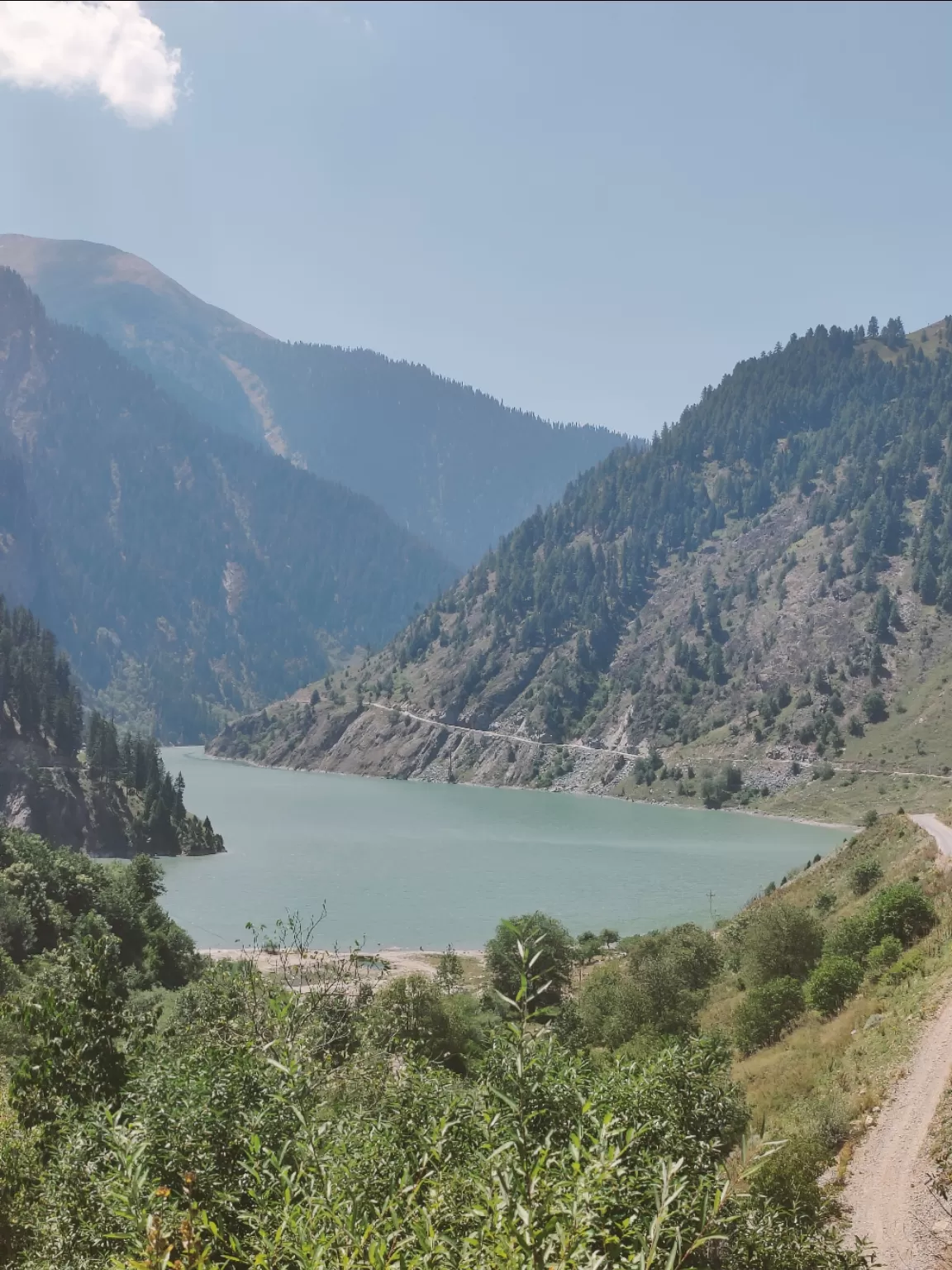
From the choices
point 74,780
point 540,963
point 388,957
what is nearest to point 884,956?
point 540,963

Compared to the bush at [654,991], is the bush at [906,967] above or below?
above

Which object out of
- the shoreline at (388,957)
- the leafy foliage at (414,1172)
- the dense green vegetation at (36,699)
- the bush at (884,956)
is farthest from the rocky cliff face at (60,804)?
the leafy foliage at (414,1172)

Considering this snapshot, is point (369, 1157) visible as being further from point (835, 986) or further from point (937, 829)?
point (937, 829)

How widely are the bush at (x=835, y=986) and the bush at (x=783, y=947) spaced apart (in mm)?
7873

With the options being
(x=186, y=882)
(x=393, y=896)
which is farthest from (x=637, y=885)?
(x=186, y=882)

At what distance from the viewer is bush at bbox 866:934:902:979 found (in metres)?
35.7

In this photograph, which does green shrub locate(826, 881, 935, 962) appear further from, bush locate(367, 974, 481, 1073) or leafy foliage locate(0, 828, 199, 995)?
leafy foliage locate(0, 828, 199, 995)


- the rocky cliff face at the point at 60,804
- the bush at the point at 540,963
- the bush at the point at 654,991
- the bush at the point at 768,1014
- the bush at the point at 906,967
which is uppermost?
the bush at the point at 906,967

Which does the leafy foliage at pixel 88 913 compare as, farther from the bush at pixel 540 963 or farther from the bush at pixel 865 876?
the bush at pixel 865 876

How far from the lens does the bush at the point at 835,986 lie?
35.9 meters

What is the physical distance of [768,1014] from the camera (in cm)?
3831

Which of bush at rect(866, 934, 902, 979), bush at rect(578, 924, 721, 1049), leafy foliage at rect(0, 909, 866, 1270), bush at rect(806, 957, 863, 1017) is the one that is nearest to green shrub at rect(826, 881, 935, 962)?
bush at rect(866, 934, 902, 979)

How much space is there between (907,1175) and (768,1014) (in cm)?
1926

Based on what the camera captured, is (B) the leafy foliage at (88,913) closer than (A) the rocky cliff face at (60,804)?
Yes
